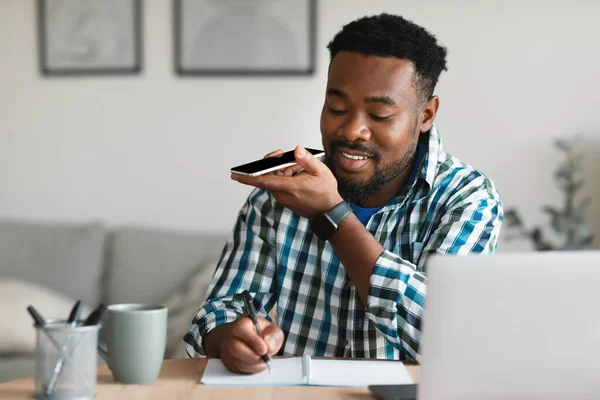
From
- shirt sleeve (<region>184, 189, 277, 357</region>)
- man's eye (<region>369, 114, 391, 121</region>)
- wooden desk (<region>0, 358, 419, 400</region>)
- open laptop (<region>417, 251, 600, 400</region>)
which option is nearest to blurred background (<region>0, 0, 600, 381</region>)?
shirt sleeve (<region>184, 189, 277, 357</region>)

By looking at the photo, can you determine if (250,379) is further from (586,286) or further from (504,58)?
(504,58)

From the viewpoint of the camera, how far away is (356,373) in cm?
105

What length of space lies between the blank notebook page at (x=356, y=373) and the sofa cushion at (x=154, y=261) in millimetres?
1521

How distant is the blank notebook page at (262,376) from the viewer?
996mm

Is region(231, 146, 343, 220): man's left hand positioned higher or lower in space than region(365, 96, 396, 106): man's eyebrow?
lower

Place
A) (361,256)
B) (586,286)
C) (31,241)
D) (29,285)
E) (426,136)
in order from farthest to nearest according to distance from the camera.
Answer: (31,241)
(29,285)
(426,136)
(361,256)
(586,286)

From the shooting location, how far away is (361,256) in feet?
3.95

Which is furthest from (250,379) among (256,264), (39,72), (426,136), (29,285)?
(39,72)

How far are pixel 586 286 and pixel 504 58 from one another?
79.0 inches

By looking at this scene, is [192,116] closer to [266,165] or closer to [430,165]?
[430,165]

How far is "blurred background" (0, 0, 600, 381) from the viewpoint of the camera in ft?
8.64

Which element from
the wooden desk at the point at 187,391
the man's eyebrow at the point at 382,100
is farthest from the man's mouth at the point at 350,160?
the wooden desk at the point at 187,391

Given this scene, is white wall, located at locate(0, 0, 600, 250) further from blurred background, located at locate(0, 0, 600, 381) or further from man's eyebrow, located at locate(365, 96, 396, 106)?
man's eyebrow, located at locate(365, 96, 396, 106)

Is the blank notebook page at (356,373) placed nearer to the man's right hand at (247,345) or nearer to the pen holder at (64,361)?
the man's right hand at (247,345)
